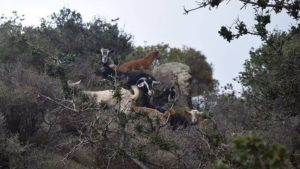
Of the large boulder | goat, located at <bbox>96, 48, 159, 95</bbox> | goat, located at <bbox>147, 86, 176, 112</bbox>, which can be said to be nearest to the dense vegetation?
goat, located at <bbox>96, 48, 159, 95</bbox>

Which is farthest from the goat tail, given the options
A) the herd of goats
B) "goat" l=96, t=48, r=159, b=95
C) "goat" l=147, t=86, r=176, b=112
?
"goat" l=147, t=86, r=176, b=112

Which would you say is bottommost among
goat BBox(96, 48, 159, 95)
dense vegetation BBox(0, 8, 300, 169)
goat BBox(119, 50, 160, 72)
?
dense vegetation BBox(0, 8, 300, 169)

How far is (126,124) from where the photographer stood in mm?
9266

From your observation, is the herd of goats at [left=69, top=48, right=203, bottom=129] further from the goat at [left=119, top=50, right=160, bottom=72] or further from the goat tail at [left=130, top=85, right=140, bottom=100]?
the goat at [left=119, top=50, right=160, bottom=72]

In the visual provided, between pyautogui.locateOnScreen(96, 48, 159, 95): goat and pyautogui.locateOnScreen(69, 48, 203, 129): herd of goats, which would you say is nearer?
pyautogui.locateOnScreen(69, 48, 203, 129): herd of goats

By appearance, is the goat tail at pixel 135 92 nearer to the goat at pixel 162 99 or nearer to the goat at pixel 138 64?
the goat at pixel 162 99

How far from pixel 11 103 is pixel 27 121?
596 mm

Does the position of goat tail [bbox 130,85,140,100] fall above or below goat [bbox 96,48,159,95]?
below

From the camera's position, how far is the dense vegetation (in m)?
6.55

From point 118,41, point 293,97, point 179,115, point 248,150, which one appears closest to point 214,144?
point 293,97

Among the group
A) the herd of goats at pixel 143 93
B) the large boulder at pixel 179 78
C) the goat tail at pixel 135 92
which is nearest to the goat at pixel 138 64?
the herd of goats at pixel 143 93

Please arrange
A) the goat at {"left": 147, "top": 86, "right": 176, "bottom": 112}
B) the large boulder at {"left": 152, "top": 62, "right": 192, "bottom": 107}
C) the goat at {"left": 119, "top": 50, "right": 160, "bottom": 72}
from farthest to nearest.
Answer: the large boulder at {"left": 152, "top": 62, "right": 192, "bottom": 107}
the goat at {"left": 119, "top": 50, "right": 160, "bottom": 72}
the goat at {"left": 147, "top": 86, "right": 176, "bottom": 112}

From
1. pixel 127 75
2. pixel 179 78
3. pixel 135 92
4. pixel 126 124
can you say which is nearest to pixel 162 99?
pixel 127 75

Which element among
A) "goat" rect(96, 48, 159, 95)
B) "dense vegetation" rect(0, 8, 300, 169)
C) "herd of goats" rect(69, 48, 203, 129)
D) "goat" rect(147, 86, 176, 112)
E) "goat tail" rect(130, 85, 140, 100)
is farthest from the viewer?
"goat" rect(96, 48, 159, 95)
